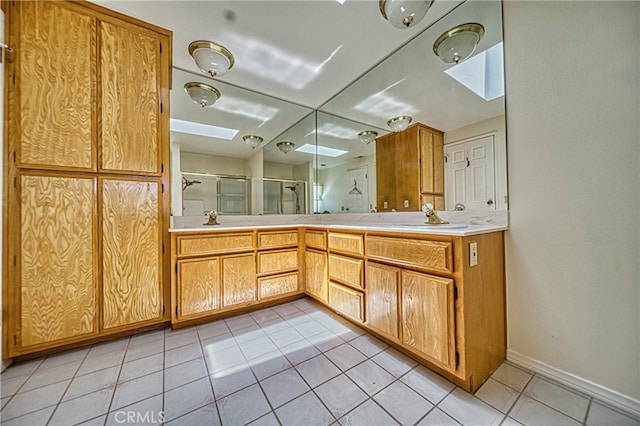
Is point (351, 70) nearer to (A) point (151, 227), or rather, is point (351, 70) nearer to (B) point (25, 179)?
(A) point (151, 227)

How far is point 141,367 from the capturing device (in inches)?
59.7

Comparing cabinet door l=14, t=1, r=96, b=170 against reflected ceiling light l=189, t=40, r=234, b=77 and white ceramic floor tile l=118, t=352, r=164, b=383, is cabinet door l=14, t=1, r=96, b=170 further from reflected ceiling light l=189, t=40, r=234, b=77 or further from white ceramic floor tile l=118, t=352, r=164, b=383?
white ceramic floor tile l=118, t=352, r=164, b=383

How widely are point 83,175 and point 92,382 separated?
142 cm

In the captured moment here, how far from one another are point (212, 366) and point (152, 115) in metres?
2.05

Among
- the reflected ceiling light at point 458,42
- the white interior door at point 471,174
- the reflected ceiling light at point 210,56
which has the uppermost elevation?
the reflected ceiling light at point 210,56

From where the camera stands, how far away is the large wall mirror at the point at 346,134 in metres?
1.68

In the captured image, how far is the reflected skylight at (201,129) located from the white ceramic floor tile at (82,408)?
2192 millimetres

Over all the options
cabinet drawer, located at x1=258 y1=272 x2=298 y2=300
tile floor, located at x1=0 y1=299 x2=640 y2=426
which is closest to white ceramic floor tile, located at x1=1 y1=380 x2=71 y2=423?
tile floor, located at x1=0 y1=299 x2=640 y2=426

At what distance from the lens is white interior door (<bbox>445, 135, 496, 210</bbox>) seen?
5.41 ft

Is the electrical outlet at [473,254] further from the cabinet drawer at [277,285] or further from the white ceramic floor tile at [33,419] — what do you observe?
the white ceramic floor tile at [33,419]

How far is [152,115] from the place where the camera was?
200cm

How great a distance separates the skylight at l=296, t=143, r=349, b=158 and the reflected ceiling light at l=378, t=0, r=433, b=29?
5.17 ft

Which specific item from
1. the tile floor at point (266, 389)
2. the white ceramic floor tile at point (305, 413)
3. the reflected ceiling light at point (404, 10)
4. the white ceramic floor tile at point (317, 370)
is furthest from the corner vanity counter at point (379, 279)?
the reflected ceiling light at point (404, 10)

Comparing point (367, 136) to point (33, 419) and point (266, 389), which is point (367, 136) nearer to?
point (266, 389)
